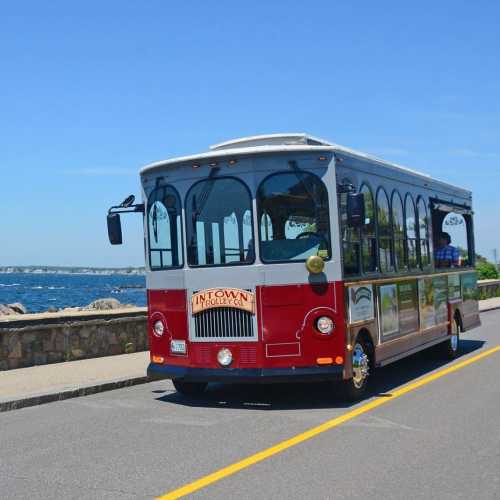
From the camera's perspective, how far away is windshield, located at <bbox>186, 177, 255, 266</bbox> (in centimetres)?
973

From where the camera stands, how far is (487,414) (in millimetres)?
8766

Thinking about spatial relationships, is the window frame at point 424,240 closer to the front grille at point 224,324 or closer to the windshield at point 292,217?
the windshield at point 292,217

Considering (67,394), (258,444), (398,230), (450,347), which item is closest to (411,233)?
(398,230)

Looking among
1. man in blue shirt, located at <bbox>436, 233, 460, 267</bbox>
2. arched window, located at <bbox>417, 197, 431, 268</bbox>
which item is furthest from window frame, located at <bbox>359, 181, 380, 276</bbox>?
man in blue shirt, located at <bbox>436, 233, 460, 267</bbox>

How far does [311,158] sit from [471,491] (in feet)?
15.8

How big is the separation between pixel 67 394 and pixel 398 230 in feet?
16.9

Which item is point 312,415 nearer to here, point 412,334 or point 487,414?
point 487,414

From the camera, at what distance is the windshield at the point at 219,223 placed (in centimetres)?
973

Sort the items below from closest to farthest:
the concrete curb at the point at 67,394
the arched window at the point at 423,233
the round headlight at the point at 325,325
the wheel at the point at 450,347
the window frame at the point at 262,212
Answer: the round headlight at the point at 325,325, the window frame at the point at 262,212, the concrete curb at the point at 67,394, the arched window at the point at 423,233, the wheel at the point at 450,347

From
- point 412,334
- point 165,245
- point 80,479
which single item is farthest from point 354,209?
point 80,479

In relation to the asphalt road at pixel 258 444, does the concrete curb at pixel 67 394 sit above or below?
above

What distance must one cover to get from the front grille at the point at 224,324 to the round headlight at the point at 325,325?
777mm

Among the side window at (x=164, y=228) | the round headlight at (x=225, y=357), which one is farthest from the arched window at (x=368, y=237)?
the side window at (x=164, y=228)

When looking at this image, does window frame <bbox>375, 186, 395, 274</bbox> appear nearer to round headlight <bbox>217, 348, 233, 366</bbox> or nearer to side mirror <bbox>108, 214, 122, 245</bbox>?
round headlight <bbox>217, 348, 233, 366</bbox>
